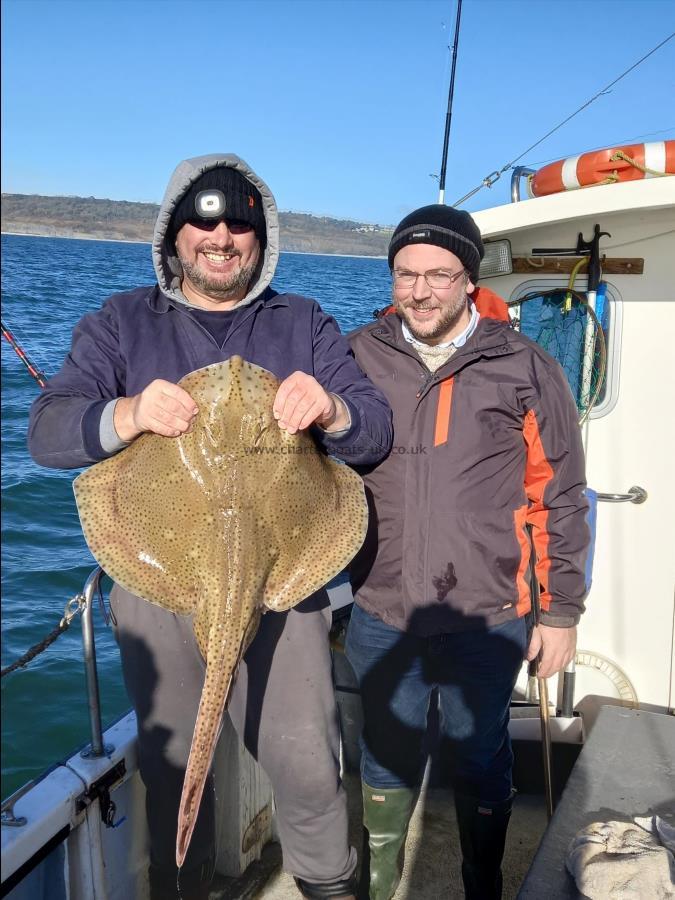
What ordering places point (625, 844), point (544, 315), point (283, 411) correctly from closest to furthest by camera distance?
point (283, 411), point (625, 844), point (544, 315)

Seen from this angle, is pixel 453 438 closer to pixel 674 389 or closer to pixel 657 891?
pixel 657 891

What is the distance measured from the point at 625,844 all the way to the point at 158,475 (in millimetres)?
2330

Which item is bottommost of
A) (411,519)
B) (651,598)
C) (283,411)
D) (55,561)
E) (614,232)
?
(55,561)

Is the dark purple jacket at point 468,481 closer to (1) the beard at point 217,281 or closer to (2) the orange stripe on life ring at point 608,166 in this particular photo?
(1) the beard at point 217,281

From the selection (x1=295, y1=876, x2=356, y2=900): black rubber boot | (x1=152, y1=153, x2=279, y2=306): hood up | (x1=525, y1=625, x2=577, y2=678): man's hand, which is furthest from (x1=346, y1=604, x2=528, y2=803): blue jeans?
(x1=152, y1=153, x2=279, y2=306): hood up

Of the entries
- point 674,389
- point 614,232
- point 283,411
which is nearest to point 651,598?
point 674,389

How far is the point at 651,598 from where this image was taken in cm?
528

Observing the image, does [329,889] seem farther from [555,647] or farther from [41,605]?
[41,605]

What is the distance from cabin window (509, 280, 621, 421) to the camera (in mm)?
5230

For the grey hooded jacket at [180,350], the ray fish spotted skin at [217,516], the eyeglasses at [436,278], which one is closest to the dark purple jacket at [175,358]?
the grey hooded jacket at [180,350]

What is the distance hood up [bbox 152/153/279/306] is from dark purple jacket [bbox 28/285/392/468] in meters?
0.07

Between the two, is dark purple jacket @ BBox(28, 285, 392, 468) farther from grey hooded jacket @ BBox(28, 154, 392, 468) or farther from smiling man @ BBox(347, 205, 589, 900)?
smiling man @ BBox(347, 205, 589, 900)

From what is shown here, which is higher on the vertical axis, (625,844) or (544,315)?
(544,315)

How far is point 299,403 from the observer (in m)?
2.63
